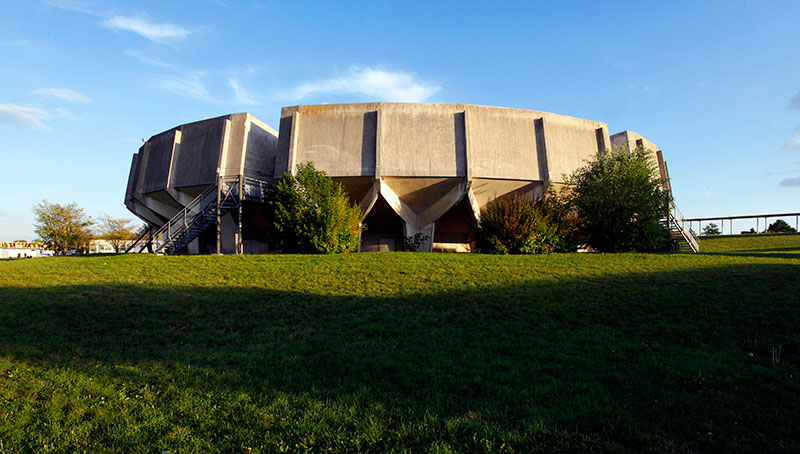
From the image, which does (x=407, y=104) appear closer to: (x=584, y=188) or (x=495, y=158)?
(x=495, y=158)

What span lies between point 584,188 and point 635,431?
20737 mm

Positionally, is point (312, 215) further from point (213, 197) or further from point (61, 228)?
point (61, 228)

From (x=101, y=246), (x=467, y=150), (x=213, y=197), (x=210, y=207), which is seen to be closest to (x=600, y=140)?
(x=467, y=150)

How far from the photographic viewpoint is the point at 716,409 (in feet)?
11.3

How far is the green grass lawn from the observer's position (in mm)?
3189

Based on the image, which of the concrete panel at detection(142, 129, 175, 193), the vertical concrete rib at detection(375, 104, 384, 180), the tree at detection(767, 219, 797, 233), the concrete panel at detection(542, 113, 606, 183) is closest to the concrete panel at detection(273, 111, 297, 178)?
the vertical concrete rib at detection(375, 104, 384, 180)

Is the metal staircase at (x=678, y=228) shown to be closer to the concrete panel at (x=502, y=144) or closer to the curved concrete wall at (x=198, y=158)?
the concrete panel at (x=502, y=144)

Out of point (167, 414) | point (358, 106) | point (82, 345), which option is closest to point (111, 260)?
point (82, 345)

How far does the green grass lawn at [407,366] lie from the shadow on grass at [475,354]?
0.10ft

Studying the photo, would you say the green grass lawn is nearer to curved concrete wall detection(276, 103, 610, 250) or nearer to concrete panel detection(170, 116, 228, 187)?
curved concrete wall detection(276, 103, 610, 250)

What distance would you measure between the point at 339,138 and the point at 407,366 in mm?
19551

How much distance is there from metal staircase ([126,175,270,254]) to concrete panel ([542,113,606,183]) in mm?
18351

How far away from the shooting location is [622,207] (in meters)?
20.5

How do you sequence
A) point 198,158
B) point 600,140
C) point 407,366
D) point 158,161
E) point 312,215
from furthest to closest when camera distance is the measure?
point 158,161
point 600,140
point 198,158
point 312,215
point 407,366
